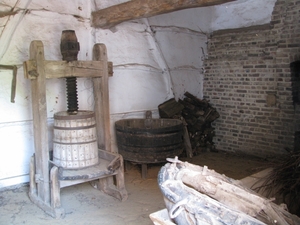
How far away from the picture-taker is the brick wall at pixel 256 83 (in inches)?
194

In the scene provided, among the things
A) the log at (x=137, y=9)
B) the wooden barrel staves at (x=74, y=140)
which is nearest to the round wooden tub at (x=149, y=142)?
the wooden barrel staves at (x=74, y=140)

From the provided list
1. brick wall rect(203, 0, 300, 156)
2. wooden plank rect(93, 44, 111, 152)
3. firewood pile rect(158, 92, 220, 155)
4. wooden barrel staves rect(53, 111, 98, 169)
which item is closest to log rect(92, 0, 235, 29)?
wooden plank rect(93, 44, 111, 152)

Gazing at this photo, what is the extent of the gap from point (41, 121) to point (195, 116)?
3.05 meters

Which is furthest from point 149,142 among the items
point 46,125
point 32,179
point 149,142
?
point 32,179

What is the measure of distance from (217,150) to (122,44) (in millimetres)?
2686

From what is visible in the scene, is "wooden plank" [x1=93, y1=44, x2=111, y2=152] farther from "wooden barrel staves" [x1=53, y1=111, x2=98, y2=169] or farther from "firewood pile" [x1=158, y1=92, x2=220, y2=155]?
"firewood pile" [x1=158, y1=92, x2=220, y2=155]

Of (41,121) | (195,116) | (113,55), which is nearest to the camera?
(41,121)

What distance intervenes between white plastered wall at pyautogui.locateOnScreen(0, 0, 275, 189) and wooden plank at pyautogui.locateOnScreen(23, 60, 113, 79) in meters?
0.60

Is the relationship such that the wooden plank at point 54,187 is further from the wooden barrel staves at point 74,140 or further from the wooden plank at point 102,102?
the wooden plank at point 102,102

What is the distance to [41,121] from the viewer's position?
3.39 metres

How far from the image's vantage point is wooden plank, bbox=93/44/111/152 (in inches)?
155

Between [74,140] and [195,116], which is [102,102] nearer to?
[74,140]

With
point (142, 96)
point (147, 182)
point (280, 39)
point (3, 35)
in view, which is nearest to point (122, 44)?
point (142, 96)

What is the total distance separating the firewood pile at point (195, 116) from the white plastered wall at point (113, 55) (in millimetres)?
161
